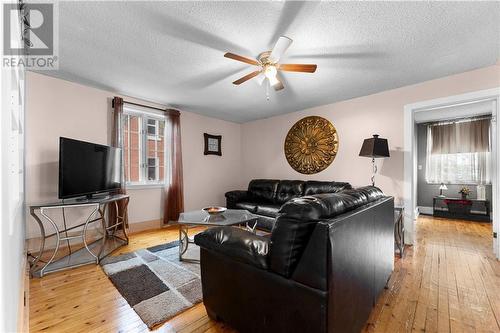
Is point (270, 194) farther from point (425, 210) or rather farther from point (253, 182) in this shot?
point (425, 210)

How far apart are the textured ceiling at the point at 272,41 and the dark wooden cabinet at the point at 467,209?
3.75m

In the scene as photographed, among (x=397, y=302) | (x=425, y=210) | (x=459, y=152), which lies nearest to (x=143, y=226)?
(x=397, y=302)

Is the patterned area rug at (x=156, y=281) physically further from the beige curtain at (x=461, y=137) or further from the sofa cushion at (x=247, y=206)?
the beige curtain at (x=461, y=137)

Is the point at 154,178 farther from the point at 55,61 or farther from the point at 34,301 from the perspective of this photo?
the point at 34,301

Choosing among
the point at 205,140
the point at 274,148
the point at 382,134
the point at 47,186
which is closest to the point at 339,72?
the point at 382,134

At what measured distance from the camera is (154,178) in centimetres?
418

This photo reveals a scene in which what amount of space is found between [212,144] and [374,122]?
10.9 feet

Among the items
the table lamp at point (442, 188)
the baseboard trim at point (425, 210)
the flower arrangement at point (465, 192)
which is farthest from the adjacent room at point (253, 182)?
the baseboard trim at point (425, 210)

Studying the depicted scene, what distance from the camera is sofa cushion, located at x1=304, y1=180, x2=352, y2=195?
363cm

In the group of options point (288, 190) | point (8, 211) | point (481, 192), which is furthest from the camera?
point (481, 192)

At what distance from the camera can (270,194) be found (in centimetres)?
451

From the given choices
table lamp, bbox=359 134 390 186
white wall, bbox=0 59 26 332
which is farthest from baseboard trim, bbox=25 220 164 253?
table lamp, bbox=359 134 390 186

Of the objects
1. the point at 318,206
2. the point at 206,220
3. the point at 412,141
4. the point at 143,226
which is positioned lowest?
the point at 143,226

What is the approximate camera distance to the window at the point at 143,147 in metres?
3.83
